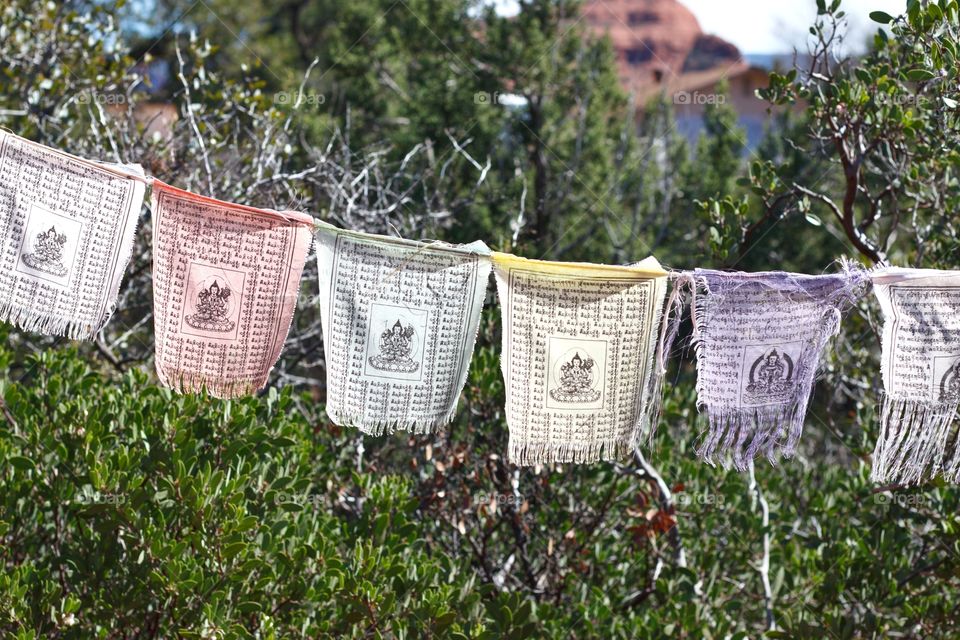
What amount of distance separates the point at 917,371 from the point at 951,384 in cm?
11

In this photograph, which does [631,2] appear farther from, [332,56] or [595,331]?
[595,331]

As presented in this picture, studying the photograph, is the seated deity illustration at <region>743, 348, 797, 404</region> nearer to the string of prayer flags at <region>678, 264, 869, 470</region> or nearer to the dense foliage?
the string of prayer flags at <region>678, 264, 869, 470</region>

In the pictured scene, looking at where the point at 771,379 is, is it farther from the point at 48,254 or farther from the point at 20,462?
the point at 20,462

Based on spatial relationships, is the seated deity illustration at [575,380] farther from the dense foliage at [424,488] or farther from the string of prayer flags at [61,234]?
the string of prayer flags at [61,234]

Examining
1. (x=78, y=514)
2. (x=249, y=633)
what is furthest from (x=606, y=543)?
(x=78, y=514)

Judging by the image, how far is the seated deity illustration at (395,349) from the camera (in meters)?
A: 2.88

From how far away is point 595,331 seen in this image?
292cm

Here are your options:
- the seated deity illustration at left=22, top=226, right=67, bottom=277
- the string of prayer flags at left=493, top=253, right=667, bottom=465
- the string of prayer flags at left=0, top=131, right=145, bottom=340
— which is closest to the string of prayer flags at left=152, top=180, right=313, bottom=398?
the string of prayer flags at left=0, top=131, right=145, bottom=340

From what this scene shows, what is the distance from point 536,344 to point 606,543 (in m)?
1.63

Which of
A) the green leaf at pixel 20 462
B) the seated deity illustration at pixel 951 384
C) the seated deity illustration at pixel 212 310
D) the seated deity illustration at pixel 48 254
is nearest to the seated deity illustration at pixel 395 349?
the seated deity illustration at pixel 212 310

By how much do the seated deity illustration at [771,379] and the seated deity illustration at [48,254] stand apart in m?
1.93

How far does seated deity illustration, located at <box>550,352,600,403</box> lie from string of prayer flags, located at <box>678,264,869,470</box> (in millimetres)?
309

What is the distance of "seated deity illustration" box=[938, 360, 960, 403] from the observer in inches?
116

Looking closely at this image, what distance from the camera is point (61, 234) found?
9.08ft
